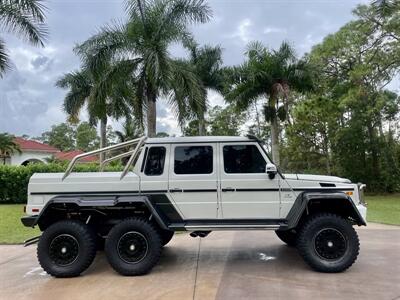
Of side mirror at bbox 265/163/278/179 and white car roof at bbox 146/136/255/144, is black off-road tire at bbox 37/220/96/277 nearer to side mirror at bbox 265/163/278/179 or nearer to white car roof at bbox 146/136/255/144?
white car roof at bbox 146/136/255/144

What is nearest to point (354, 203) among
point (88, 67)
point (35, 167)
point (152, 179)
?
point (152, 179)

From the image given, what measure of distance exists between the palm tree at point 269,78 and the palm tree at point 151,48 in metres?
7.14

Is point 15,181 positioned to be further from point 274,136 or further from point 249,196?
point 249,196

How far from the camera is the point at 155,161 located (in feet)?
21.6

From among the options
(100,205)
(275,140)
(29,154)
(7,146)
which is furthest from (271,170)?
(29,154)

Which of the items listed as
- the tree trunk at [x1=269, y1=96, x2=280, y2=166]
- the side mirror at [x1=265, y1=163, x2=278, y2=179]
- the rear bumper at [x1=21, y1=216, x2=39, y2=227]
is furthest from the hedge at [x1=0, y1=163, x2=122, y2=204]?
the side mirror at [x1=265, y1=163, x2=278, y2=179]

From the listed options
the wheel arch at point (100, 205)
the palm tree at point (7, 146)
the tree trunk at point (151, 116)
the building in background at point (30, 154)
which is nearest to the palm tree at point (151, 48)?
the tree trunk at point (151, 116)

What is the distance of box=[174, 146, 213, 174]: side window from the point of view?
21.3 ft

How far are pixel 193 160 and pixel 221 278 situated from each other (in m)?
1.83

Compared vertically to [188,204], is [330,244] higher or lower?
lower

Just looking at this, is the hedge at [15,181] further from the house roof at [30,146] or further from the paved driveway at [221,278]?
the house roof at [30,146]

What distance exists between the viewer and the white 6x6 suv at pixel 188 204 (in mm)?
6258

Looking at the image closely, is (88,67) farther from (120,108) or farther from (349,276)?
(349,276)

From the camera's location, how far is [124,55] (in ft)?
51.0
